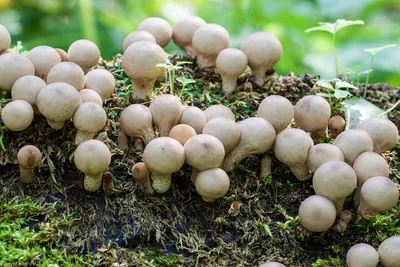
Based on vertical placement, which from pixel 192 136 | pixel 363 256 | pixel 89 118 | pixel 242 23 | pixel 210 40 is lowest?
pixel 363 256

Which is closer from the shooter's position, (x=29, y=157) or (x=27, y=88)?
(x=29, y=157)

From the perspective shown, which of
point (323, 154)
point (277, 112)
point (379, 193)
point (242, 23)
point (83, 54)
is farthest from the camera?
point (242, 23)

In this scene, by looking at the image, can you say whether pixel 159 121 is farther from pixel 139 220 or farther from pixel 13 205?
pixel 13 205

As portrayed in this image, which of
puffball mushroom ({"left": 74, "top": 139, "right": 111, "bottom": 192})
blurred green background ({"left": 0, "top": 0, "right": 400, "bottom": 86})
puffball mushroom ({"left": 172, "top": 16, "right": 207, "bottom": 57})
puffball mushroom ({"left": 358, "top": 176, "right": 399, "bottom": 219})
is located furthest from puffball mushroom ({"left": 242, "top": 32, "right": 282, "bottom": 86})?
blurred green background ({"left": 0, "top": 0, "right": 400, "bottom": 86})

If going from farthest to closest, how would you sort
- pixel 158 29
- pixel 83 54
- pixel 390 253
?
pixel 158 29 → pixel 83 54 → pixel 390 253

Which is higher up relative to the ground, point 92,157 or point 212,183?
point 92,157

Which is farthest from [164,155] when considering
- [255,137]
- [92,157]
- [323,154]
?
[323,154]

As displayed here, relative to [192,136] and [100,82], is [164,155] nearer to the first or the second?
[192,136]

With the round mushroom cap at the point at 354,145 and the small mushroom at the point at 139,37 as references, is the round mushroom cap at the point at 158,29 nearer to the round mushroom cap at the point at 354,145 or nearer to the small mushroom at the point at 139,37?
the small mushroom at the point at 139,37
